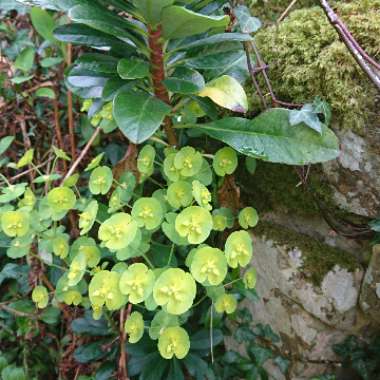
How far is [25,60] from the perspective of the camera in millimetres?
1538

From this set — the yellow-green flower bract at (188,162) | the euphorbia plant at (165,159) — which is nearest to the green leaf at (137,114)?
the euphorbia plant at (165,159)

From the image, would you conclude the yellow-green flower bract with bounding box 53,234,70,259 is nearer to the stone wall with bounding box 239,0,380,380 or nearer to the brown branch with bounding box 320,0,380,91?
the stone wall with bounding box 239,0,380,380

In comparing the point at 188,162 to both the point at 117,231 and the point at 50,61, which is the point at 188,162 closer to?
the point at 117,231

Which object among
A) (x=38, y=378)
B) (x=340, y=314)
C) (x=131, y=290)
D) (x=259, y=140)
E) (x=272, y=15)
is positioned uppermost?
(x=272, y=15)

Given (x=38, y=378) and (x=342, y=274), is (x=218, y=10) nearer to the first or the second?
(x=342, y=274)

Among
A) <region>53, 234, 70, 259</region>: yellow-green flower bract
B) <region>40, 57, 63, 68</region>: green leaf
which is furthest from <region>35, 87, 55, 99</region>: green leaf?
<region>53, 234, 70, 259</region>: yellow-green flower bract

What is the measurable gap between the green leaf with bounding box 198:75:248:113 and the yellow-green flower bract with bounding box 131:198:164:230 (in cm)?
27

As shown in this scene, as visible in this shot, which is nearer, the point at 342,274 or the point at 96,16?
the point at 96,16

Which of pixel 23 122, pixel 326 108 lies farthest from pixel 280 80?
pixel 23 122

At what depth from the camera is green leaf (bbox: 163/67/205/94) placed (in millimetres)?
967

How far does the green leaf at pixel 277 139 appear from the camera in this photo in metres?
0.93

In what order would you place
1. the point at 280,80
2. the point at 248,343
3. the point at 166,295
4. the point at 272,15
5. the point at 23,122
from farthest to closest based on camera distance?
the point at 23,122 < the point at 272,15 < the point at 248,343 < the point at 280,80 < the point at 166,295

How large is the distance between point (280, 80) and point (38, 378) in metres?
1.12

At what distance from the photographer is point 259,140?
3.26ft
